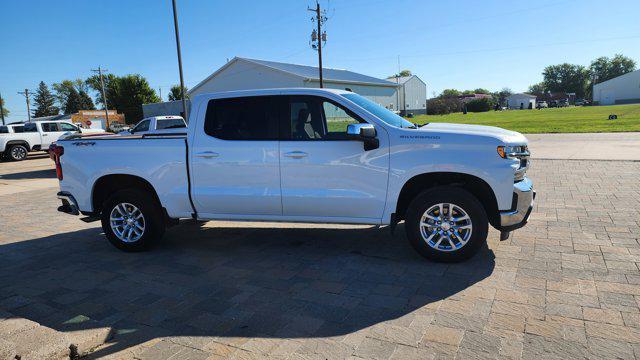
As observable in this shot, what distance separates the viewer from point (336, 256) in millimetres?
5254

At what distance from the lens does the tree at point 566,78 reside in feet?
467

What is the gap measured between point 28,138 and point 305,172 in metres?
21.6

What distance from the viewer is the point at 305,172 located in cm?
495

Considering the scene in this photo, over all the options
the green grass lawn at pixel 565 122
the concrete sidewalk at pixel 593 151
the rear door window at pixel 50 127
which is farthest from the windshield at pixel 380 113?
the green grass lawn at pixel 565 122

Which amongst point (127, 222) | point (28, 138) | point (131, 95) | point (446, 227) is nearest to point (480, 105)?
point (131, 95)

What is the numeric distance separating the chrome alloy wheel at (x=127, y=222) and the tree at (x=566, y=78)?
16234cm

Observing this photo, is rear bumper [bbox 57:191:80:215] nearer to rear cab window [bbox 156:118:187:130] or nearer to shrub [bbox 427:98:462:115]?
rear cab window [bbox 156:118:187:130]

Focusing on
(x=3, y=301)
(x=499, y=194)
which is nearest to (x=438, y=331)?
(x=499, y=194)

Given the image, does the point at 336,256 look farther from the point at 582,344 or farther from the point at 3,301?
the point at 3,301

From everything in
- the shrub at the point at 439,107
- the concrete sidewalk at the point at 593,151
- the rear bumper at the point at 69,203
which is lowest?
the concrete sidewalk at the point at 593,151

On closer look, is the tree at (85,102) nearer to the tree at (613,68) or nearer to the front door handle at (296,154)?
the front door handle at (296,154)

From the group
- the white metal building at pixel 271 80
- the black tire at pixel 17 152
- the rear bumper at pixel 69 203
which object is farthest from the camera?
the white metal building at pixel 271 80

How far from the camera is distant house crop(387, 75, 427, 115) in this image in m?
65.8

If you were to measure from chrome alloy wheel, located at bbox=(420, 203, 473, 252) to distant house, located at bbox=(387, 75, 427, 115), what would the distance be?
5975 cm
